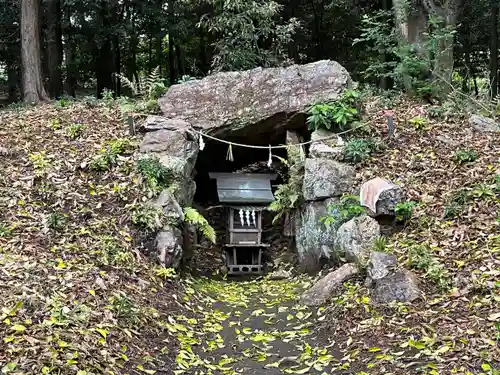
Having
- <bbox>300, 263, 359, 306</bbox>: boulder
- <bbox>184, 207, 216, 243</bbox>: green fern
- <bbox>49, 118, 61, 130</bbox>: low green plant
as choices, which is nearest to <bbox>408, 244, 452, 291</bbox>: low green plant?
<bbox>300, 263, 359, 306</bbox>: boulder

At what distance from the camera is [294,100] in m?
9.28

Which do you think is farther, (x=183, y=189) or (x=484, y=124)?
(x=484, y=124)

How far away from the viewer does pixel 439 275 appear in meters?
5.53

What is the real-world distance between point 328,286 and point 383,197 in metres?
1.44

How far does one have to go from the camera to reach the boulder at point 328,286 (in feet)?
21.0

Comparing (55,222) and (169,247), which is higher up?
(55,222)

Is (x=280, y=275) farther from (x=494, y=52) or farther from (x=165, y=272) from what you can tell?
(x=494, y=52)

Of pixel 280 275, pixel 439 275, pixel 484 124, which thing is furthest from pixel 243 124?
pixel 439 275

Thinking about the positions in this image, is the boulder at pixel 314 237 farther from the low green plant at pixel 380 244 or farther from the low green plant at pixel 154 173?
the low green plant at pixel 154 173

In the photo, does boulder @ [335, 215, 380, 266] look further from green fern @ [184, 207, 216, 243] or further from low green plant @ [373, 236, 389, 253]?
green fern @ [184, 207, 216, 243]

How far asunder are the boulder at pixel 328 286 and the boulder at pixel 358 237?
0.17 meters

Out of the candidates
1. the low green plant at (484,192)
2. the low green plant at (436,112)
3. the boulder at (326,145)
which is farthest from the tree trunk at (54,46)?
the low green plant at (484,192)

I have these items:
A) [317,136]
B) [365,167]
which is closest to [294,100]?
[317,136]

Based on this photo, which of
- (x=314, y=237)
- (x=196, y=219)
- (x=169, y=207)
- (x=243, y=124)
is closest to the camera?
(x=169, y=207)
